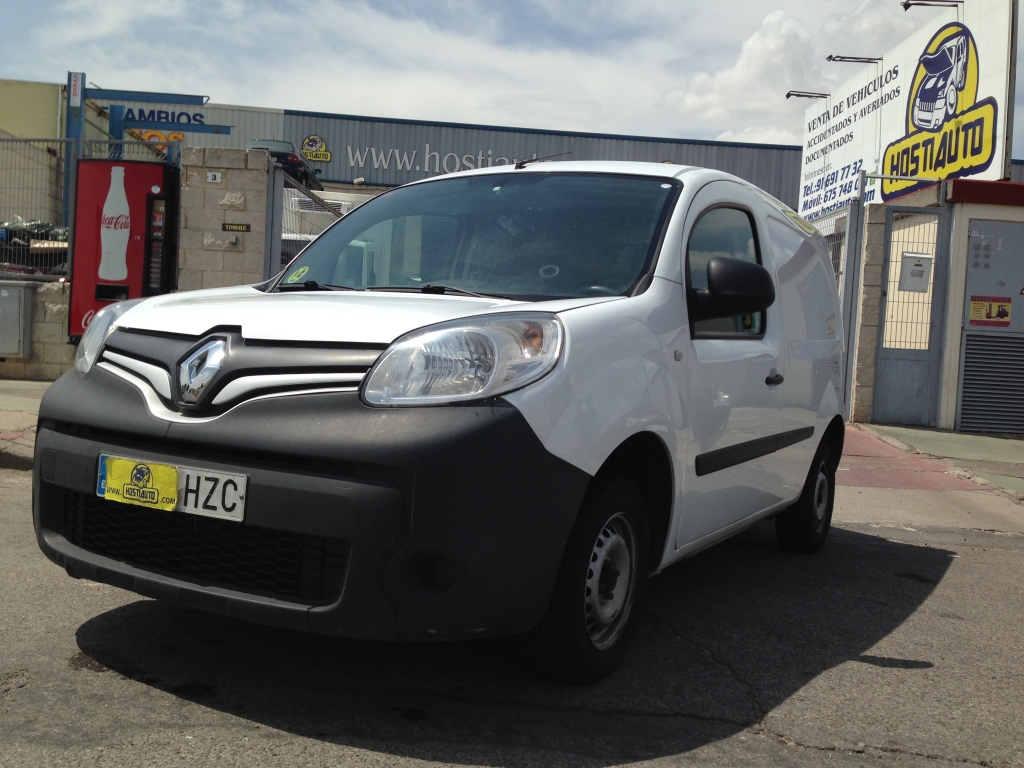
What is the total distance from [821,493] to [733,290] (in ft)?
7.97

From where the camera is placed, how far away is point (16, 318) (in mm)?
10969

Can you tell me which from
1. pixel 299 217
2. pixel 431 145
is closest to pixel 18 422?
pixel 299 217

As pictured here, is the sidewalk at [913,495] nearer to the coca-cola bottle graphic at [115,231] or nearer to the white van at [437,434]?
the white van at [437,434]

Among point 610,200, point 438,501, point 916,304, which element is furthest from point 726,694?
point 916,304

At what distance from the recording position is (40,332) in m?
11.1

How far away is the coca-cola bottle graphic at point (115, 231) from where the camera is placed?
1066 centimetres

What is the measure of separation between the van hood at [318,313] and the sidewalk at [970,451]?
6224 millimetres

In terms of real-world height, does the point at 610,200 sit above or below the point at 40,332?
above

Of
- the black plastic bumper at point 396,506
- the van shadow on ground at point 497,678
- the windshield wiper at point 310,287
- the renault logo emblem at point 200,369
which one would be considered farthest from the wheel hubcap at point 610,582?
the windshield wiper at point 310,287

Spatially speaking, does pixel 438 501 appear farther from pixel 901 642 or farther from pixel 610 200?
pixel 901 642

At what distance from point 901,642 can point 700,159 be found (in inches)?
1059

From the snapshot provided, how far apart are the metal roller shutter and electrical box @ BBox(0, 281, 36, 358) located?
414 inches

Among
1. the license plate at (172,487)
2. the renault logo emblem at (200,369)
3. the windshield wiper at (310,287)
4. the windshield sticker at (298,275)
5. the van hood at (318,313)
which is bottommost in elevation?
the license plate at (172,487)

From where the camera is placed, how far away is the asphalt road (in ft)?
8.38
